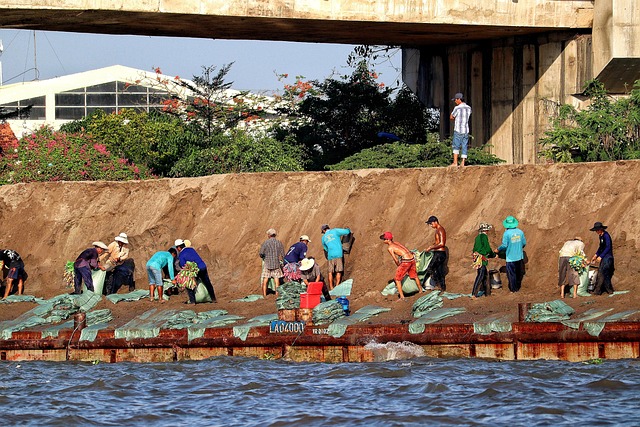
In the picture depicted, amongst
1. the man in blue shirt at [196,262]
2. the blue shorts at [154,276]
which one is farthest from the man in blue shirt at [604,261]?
the blue shorts at [154,276]

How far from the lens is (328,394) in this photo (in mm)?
18391

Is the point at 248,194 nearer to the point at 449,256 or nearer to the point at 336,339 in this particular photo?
the point at 449,256

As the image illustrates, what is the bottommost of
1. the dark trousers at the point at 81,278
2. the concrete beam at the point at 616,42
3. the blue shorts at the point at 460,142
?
the dark trousers at the point at 81,278

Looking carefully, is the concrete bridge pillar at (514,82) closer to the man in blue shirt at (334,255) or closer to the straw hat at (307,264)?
the man in blue shirt at (334,255)

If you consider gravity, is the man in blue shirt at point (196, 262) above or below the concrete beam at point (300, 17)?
below

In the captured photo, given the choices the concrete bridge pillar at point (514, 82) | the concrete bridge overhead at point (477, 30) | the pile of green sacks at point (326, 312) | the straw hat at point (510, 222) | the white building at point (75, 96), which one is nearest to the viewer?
the pile of green sacks at point (326, 312)

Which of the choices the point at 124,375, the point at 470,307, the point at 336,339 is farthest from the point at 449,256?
the point at 124,375

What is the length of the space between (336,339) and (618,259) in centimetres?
566

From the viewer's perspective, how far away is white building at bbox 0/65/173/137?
5122 cm

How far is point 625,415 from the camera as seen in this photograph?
16266 millimetres

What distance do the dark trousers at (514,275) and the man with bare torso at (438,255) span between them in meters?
1.39

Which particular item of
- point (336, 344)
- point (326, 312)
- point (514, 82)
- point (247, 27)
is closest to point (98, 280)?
point (326, 312)

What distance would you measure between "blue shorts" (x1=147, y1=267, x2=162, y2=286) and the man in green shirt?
6.27 meters

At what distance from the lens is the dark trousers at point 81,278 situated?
85.0 feet
